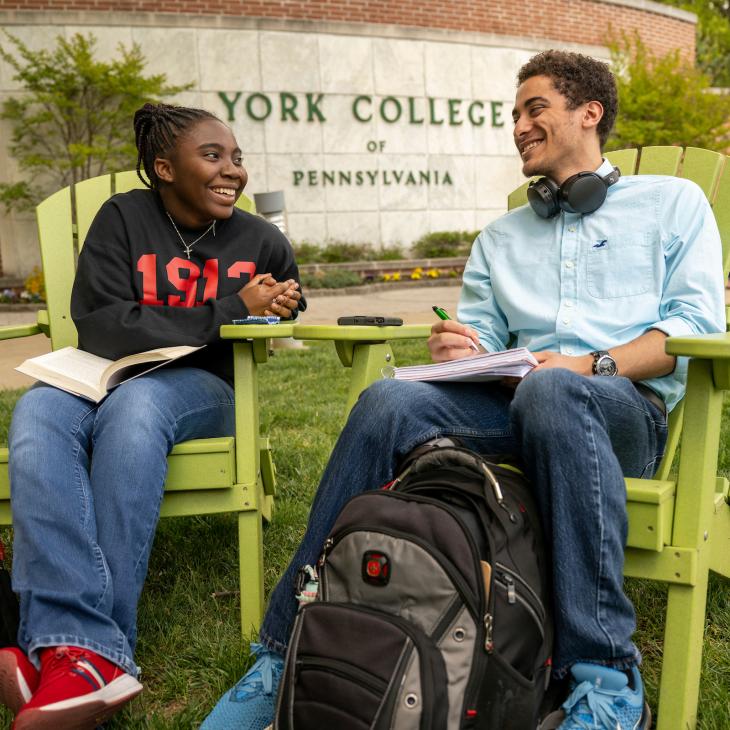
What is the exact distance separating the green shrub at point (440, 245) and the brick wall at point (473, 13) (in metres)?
3.16

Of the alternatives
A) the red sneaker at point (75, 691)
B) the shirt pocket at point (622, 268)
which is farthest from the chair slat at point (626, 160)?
the red sneaker at point (75, 691)

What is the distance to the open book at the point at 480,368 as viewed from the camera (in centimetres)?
192

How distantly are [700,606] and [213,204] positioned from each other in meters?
1.69

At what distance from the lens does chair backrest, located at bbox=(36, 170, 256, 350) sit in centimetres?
279

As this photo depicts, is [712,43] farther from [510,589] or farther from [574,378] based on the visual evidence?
[510,589]

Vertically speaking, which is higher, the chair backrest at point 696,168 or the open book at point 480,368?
the chair backrest at point 696,168

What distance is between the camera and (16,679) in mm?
1728

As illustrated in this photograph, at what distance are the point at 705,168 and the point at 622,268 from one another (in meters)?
0.69

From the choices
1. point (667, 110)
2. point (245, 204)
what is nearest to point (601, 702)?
point (245, 204)

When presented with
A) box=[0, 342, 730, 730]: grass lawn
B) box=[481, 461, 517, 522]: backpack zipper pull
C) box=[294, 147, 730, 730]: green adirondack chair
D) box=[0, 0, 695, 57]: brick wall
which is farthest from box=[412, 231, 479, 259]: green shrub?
box=[481, 461, 517, 522]: backpack zipper pull

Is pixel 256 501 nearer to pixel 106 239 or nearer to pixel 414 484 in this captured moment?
pixel 414 484

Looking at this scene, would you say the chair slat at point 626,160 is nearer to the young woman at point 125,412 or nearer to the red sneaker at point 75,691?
the young woman at point 125,412

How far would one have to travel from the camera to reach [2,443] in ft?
13.0

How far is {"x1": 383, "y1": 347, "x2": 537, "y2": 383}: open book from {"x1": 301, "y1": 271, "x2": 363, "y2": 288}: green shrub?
8.47m
